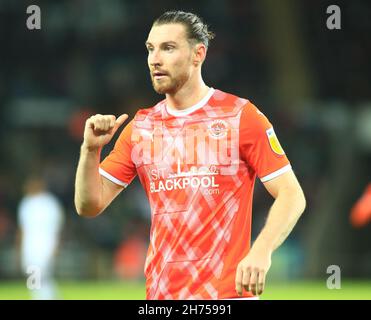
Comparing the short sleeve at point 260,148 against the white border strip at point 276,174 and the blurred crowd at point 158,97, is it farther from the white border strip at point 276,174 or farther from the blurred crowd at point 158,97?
the blurred crowd at point 158,97

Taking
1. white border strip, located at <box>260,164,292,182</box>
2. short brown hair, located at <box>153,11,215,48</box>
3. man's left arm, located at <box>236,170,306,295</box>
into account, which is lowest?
man's left arm, located at <box>236,170,306,295</box>

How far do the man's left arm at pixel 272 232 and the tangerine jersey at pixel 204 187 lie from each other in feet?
0.28

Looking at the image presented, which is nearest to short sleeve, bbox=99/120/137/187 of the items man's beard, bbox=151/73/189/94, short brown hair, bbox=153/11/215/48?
man's beard, bbox=151/73/189/94

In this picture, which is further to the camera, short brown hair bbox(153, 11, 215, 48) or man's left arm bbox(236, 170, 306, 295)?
short brown hair bbox(153, 11, 215, 48)

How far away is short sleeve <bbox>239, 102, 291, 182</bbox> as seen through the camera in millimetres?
5148

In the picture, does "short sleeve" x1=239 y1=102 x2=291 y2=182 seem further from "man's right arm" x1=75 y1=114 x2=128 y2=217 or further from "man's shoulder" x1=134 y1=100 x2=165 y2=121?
"man's right arm" x1=75 y1=114 x2=128 y2=217

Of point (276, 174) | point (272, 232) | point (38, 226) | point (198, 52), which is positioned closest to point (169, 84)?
point (198, 52)

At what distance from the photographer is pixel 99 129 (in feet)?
16.6

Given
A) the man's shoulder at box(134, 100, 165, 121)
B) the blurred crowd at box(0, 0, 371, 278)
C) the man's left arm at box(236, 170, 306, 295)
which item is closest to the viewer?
the man's left arm at box(236, 170, 306, 295)

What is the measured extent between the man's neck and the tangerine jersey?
0.10 ft

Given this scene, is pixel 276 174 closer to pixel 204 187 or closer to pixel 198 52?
pixel 204 187

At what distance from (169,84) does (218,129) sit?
36 cm
